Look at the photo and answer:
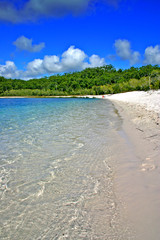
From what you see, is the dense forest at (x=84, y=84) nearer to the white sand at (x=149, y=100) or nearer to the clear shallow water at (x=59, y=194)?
the white sand at (x=149, y=100)

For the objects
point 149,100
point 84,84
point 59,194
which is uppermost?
point 84,84

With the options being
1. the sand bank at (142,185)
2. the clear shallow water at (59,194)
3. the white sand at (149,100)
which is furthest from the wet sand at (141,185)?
the white sand at (149,100)

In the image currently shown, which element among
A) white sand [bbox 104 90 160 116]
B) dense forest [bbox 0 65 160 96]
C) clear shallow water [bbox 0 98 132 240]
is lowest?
clear shallow water [bbox 0 98 132 240]

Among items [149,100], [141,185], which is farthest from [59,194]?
[149,100]

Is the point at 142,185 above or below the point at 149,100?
below

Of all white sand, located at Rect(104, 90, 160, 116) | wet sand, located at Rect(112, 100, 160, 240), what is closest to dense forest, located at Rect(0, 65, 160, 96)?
white sand, located at Rect(104, 90, 160, 116)

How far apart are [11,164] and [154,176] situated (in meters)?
3.50

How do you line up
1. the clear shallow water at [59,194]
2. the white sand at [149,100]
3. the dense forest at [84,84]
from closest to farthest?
the clear shallow water at [59,194], the white sand at [149,100], the dense forest at [84,84]

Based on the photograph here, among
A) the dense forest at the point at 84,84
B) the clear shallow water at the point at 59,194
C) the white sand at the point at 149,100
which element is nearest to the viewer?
the clear shallow water at the point at 59,194

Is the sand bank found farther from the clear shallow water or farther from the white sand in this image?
the white sand

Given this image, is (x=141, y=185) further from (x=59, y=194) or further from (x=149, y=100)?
(x=149, y=100)

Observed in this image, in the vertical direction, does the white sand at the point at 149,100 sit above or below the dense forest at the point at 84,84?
below

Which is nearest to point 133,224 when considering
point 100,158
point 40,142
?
point 100,158

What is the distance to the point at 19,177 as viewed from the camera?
145 inches
